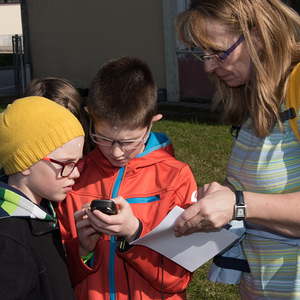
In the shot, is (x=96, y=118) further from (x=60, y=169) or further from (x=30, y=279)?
(x=30, y=279)

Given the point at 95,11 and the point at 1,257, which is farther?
the point at 95,11

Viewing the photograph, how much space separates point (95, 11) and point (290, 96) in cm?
1326

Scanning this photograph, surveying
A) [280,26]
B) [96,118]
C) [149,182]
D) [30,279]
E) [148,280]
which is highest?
[280,26]

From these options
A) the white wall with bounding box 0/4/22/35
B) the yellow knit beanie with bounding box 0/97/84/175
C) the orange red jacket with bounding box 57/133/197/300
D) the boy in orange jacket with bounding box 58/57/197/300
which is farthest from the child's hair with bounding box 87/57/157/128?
the white wall with bounding box 0/4/22/35

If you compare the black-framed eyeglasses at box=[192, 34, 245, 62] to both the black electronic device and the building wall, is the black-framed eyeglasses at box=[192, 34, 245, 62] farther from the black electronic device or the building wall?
the building wall

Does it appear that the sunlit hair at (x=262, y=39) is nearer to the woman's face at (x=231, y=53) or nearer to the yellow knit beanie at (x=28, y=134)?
the woman's face at (x=231, y=53)

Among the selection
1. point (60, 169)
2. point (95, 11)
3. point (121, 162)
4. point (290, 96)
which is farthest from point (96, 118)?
point (95, 11)

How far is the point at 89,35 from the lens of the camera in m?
15.3

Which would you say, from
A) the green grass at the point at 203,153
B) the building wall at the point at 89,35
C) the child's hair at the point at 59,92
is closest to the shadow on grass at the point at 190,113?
the green grass at the point at 203,153

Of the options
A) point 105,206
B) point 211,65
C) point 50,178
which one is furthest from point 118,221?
point 211,65

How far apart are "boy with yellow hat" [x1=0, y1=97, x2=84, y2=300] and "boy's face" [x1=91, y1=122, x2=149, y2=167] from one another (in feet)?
0.62

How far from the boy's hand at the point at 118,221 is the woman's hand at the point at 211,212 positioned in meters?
0.22

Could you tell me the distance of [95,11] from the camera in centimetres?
1503

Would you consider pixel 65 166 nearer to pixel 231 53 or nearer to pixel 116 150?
pixel 116 150
